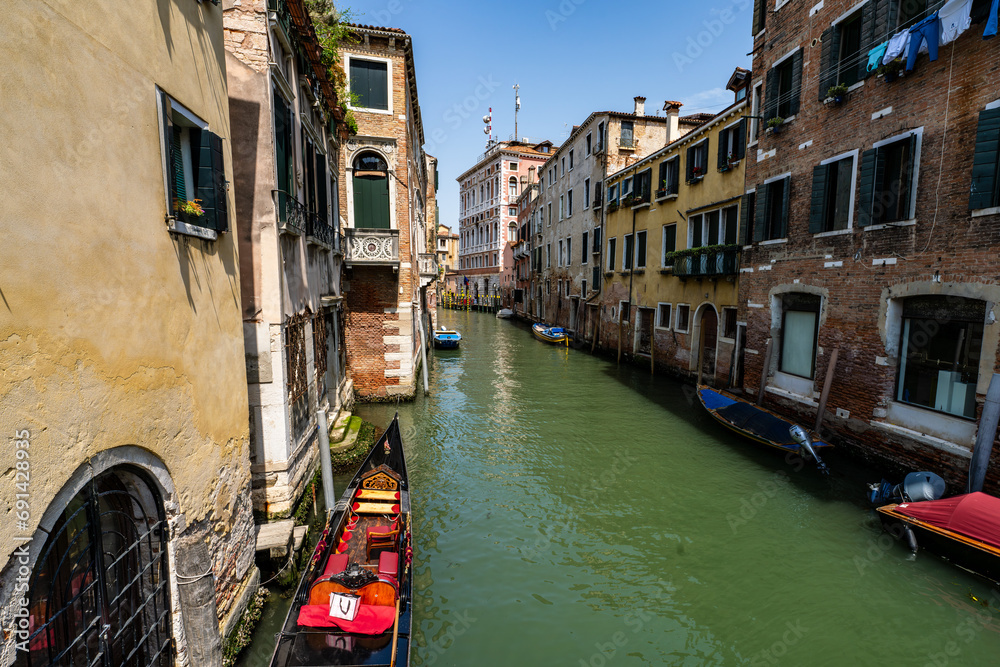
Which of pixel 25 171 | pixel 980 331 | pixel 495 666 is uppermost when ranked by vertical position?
pixel 25 171

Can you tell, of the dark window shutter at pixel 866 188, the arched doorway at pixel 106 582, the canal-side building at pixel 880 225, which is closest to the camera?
the arched doorway at pixel 106 582

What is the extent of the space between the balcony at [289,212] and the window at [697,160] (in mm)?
12515

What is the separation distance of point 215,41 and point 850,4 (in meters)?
11.0

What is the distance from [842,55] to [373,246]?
417 inches

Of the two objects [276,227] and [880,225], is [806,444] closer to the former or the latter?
[880,225]

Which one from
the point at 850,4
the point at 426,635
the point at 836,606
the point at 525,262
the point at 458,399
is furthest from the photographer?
the point at 525,262

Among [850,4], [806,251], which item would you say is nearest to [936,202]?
[806,251]

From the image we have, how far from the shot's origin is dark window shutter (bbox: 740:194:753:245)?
40.6 ft

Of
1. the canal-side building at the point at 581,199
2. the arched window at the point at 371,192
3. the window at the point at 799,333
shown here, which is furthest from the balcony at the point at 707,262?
the arched window at the point at 371,192

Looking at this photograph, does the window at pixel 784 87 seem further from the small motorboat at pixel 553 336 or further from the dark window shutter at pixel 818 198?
the small motorboat at pixel 553 336

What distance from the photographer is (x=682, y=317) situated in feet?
55.0

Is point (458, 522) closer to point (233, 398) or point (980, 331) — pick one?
point (233, 398)

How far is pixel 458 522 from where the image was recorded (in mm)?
7738

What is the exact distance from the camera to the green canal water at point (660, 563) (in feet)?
17.3
